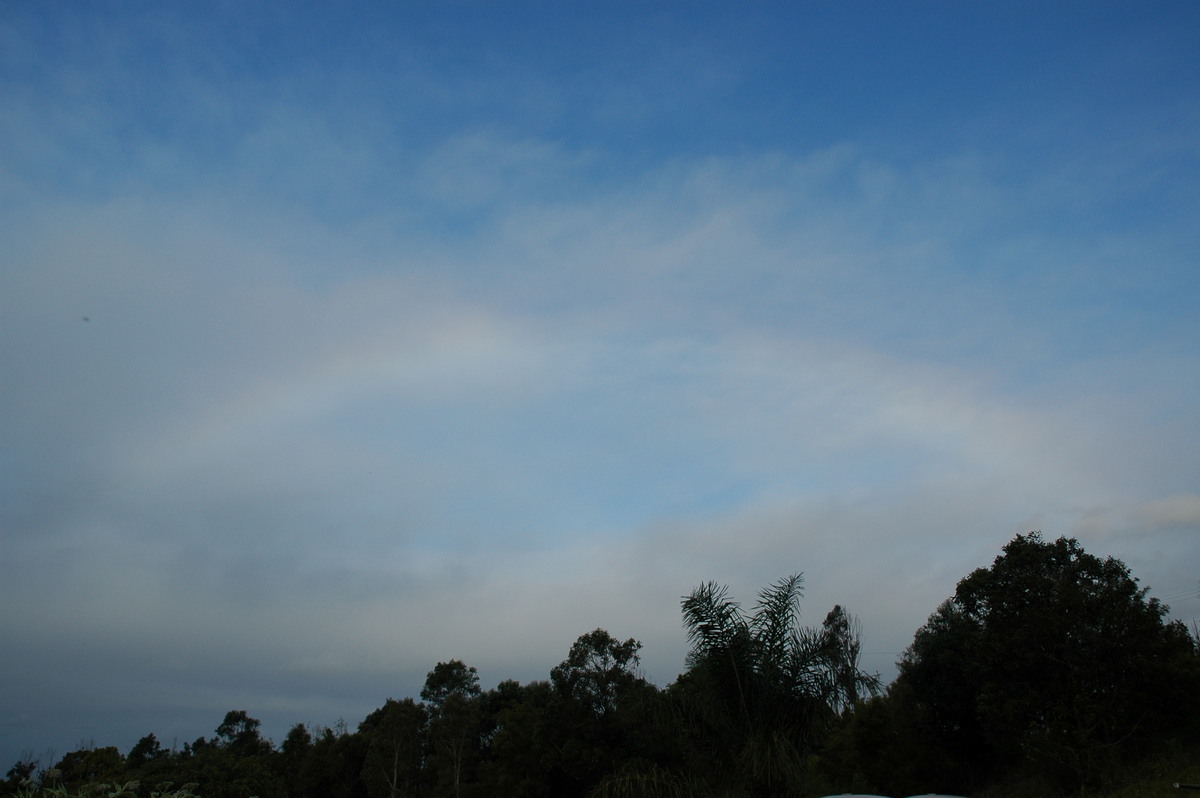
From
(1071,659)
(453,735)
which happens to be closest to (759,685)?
(1071,659)

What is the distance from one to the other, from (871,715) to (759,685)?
19.0 meters

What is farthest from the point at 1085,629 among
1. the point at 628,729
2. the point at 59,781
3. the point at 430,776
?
the point at 430,776

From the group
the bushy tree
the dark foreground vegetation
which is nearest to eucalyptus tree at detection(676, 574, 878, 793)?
the dark foreground vegetation

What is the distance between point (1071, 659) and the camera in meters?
25.2

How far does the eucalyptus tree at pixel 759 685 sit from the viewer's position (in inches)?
592

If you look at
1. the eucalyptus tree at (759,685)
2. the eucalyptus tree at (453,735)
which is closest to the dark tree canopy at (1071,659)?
the eucalyptus tree at (759,685)

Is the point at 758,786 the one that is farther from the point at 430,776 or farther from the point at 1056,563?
the point at 430,776

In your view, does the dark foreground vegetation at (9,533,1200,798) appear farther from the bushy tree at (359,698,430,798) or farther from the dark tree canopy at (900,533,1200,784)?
the bushy tree at (359,698,430,798)

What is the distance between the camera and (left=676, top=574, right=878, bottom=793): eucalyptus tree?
15.0 metres

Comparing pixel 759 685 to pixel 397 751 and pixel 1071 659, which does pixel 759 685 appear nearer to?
pixel 1071 659

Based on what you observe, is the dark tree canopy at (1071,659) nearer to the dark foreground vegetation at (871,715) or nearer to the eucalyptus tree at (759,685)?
the dark foreground vegetation at (871,715)

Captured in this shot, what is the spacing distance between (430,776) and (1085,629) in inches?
1759

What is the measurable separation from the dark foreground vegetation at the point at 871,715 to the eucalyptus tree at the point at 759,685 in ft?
0.11

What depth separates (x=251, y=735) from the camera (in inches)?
2640
